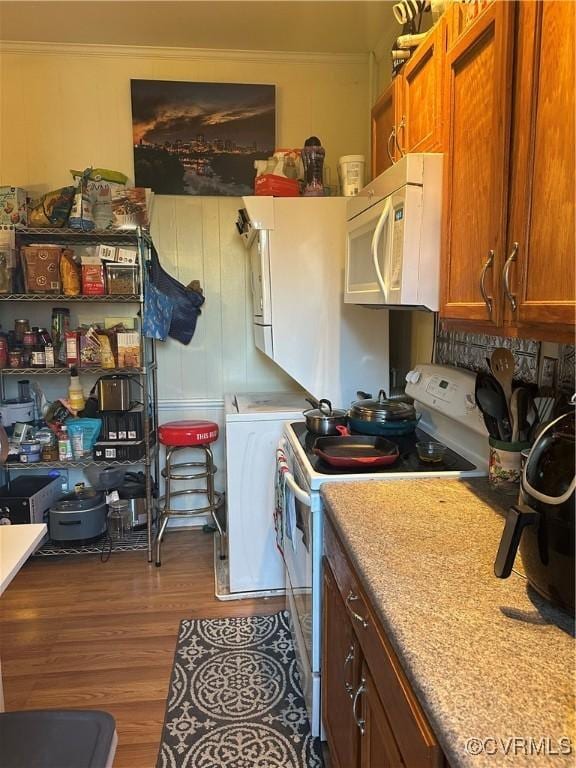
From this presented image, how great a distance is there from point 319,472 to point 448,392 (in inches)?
22.4

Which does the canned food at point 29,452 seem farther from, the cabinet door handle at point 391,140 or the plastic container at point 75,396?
the cabinet door handle at point 391,140

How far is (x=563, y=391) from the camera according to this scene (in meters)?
1.37

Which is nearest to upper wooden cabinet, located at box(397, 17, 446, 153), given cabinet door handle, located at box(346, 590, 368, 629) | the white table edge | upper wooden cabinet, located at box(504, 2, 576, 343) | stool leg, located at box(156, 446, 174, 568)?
upper wooden cabinet, located at box(504, 2, 576, 343)

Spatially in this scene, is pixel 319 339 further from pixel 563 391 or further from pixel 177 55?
pixel 177 55

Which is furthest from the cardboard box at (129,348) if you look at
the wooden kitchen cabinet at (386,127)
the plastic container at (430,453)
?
the plastic container at (430,453)

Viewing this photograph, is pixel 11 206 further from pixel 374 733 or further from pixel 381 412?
pixel 374 733

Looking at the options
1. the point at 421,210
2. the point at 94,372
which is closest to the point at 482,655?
the point at 421,210

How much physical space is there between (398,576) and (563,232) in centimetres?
69

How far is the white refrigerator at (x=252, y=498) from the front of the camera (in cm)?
260

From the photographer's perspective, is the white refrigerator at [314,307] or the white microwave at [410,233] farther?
the white refrigerator at [314,307]

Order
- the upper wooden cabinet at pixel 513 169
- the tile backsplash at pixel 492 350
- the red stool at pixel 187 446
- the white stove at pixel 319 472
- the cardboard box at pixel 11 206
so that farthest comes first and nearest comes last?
the red stool at pixel 187 446
the cardboard box at pixel 11 206
the white stove at pixel 319 472
the tile backsplash at pixel 492 350
the upper wooden cabinet at pixel 513 169

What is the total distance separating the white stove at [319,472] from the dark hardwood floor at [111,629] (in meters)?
0.54

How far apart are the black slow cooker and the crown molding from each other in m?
2.85

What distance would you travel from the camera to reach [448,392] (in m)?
1.93
